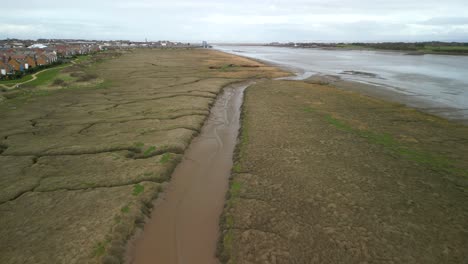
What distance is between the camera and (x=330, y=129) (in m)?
17.9

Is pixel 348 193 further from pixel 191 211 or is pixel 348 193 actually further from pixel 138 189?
pixel 138 189

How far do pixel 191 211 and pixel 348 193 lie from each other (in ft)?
20.3

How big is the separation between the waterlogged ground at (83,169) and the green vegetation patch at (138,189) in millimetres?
38

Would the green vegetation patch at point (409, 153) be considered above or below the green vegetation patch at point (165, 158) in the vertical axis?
above

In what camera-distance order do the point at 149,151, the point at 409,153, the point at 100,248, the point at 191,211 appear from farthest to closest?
the point at 149,151
the point at 409,153
the point at 191,211
the point at 100,248

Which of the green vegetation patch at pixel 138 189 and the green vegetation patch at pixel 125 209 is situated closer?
the green vegetation patch at pixel 125 209

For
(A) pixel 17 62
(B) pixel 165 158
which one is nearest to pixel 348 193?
(B) pixel 165 158

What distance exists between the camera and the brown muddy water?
313 inches

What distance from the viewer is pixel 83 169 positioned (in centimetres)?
1238

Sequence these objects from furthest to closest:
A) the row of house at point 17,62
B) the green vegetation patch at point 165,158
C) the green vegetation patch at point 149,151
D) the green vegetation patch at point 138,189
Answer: the row of house at point 17,62 < the green vegetation patch at point 149,151 < the green vegetation patch at point 165,158 < the green vegetation patch at point 138,189

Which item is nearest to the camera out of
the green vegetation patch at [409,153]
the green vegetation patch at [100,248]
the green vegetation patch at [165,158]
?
the green vegetation patch at [100,248]

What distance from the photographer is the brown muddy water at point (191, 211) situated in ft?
26.1

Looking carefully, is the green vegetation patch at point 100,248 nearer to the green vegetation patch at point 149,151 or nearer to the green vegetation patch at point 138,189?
the green vegetation patch at point 138,189

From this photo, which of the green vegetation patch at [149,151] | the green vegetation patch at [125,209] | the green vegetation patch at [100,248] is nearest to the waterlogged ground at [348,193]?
the green vegetation patch at [100,248]
